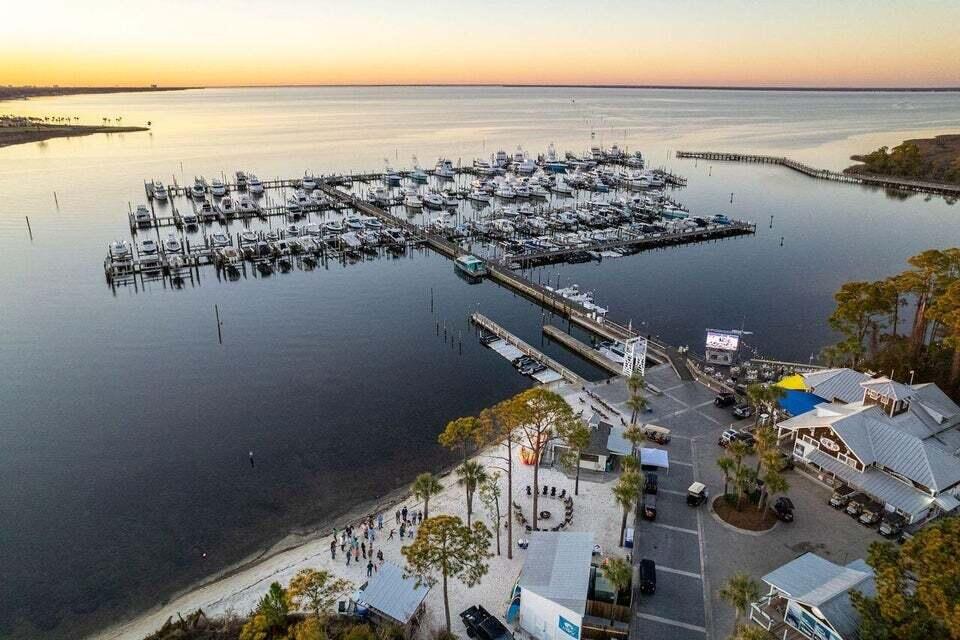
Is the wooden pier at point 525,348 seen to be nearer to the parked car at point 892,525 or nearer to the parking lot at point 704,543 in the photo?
the parking lot at point 704,543

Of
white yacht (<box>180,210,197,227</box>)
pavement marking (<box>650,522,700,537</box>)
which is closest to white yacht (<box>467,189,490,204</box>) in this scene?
white yacht (<box>180,210,197,227</box>)

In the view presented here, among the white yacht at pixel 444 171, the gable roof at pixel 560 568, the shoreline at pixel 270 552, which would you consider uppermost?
the white yacht at pixel 444 171

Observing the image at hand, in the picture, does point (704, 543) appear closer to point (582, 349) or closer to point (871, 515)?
point (871, 515)

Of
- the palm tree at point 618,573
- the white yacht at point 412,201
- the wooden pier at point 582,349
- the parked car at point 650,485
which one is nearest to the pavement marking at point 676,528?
the parked car at point 650,485

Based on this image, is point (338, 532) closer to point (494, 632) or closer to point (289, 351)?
point (494, 632)

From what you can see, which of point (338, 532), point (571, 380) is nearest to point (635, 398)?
point (571, 380)

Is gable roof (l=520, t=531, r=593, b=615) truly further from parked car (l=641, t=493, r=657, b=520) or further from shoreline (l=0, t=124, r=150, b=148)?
shoreline (l=0, t=124, r=150, b=148)
